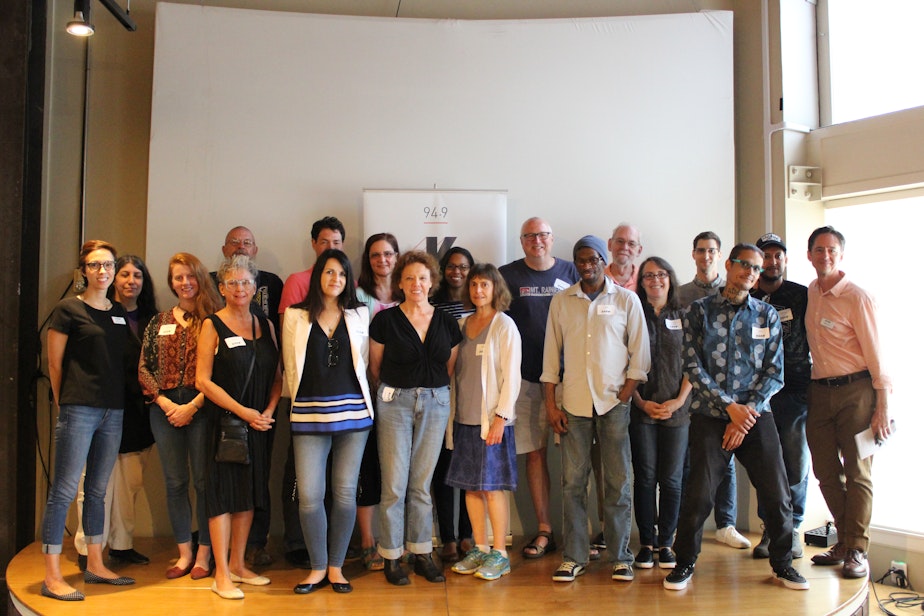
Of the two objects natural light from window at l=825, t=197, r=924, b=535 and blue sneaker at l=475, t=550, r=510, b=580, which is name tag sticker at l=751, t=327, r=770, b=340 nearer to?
natural light from window at l=825, t=197, r=924, b=535

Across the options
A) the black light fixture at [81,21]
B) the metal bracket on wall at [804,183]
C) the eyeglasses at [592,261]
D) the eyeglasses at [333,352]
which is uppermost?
the black light fixture at [81,21]

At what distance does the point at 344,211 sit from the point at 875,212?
Answer: 344 cm

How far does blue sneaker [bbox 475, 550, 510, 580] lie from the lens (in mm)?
3534

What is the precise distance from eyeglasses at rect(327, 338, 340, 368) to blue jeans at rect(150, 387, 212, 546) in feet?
2.24

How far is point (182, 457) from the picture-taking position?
139 inches

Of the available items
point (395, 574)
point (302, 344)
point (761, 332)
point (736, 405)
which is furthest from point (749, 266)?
point (395, 574)

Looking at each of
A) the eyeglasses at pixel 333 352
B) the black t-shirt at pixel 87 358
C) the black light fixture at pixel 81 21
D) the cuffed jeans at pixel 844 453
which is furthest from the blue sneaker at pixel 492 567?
the black light fixture at pixel 81 21

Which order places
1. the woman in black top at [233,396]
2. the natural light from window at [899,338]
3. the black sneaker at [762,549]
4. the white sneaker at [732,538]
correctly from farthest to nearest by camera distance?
the natural light from window at [899,338] → the white sneaker at [732,538] → the black sneaker at [762,549] → the woman in black top at [233,396]

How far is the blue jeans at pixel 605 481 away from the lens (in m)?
3.50

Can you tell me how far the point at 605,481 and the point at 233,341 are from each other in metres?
1.90

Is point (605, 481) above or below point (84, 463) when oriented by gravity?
below

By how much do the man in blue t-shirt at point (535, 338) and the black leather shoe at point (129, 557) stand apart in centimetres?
205

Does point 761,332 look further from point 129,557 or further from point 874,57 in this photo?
point 129,557

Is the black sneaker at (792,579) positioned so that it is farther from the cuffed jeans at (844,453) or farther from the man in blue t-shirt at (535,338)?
the man in blue t-shirt at (535,338)
